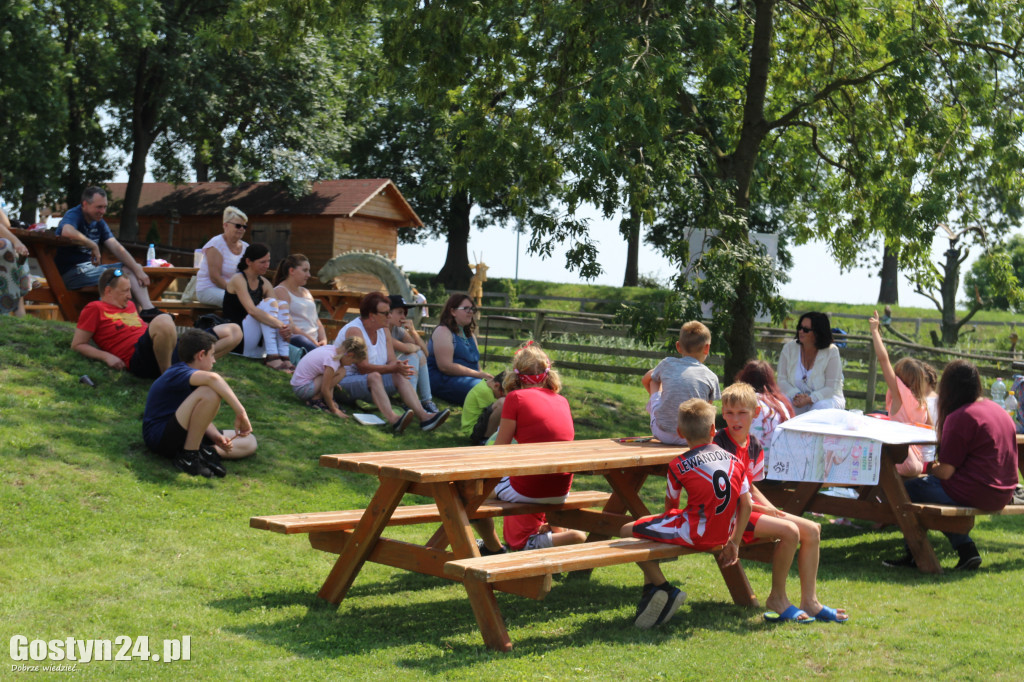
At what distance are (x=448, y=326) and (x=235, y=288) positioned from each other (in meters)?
2.27

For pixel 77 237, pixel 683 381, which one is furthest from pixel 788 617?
pixel 77 237

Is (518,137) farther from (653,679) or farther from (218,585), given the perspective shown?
(653,679)

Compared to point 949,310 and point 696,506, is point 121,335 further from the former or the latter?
point 949,310

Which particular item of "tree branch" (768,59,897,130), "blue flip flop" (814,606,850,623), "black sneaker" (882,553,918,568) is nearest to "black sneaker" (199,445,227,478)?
"blue flip flop" (814,606,850,623)

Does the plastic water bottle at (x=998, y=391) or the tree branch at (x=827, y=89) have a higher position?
the tree branch at (x=827, y=89)

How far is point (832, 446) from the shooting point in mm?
7129

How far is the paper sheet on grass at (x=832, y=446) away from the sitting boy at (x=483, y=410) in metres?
3.14

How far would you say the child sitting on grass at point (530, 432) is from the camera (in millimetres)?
6184

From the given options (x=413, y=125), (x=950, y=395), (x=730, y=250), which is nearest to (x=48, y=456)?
(x=950, y=395)

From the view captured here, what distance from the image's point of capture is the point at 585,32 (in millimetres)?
12281

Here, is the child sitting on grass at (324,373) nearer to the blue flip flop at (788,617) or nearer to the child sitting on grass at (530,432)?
the child sitting on grass at (530,432)

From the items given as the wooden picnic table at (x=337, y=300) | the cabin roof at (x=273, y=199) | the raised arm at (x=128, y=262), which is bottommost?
the wooden picnic table at (x=337, y=300)

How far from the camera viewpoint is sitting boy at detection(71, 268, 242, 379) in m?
8.95

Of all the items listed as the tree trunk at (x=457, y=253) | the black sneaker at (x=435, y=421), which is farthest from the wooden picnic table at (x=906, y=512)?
the tree trunk at (x=457, y=253)
